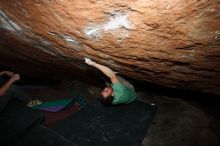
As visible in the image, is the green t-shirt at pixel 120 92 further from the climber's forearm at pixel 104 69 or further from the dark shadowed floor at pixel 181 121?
the dark shadowed floor at pixel 181 121

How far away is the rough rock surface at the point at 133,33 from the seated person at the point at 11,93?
1.23 meters

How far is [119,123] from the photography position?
423 cm

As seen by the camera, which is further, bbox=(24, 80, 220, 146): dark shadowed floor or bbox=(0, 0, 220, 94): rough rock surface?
bbox=(24, 80, 220, 146): dark shadowed floor

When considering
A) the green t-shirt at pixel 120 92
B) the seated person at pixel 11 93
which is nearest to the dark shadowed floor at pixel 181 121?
the green t-shirt at pixel 120 92

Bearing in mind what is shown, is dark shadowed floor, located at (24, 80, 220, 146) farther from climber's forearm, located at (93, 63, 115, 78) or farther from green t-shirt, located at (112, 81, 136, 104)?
climber's forearm, located at (93, 63, 115, 78)

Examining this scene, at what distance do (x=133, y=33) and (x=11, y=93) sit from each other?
11.9ft

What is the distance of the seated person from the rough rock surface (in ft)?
4.04

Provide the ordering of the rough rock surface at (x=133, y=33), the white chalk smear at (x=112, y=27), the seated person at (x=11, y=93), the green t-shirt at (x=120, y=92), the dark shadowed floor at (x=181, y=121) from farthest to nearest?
the seated person at (x=11, y=93) < the dark shadowed floor at (x=181, y=121) < the green t-shirt at (x=120, y=92) < the white chalk smear at (x=112, y=27) < the rough rock surface at (x=133, y=33)

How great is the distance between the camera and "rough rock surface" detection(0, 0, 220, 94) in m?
1.66

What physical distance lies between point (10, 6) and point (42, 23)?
0.35 meters

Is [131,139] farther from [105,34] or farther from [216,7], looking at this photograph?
[216,7]

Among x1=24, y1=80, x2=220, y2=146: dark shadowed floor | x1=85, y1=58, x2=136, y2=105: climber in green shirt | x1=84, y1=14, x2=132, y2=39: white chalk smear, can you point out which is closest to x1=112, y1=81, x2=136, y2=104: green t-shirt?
x1=85, y1=58, x2=136, y2=105: climber in green shirt

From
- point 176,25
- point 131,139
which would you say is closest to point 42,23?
point 176,25

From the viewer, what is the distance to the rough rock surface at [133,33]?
166 centimetres
